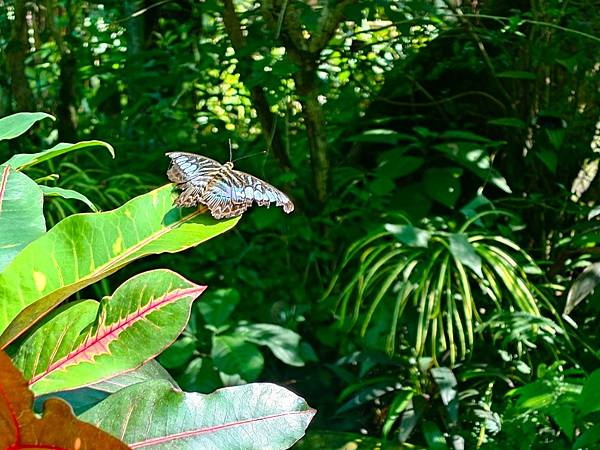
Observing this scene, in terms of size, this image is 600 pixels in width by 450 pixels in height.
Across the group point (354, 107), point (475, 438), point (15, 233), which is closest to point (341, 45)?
point (354, 107)

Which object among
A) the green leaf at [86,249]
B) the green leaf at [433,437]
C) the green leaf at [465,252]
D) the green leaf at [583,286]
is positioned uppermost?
the green leaf at [86,249]

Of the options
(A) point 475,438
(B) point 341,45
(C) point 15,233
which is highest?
(C) point 15,233

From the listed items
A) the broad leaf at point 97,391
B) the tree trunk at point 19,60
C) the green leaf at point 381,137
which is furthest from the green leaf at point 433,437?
the tree trunk at point 19,60

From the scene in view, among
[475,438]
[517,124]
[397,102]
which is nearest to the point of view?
[475,438]

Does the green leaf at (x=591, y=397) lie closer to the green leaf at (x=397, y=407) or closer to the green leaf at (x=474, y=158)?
the green leaf at (x=397, y=407)

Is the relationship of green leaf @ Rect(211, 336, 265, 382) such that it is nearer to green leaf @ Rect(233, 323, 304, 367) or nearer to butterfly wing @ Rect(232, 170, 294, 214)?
green leaf @ Rect(233, 323, 304, 367)

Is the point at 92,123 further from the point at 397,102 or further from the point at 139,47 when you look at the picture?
the point at 397,102
